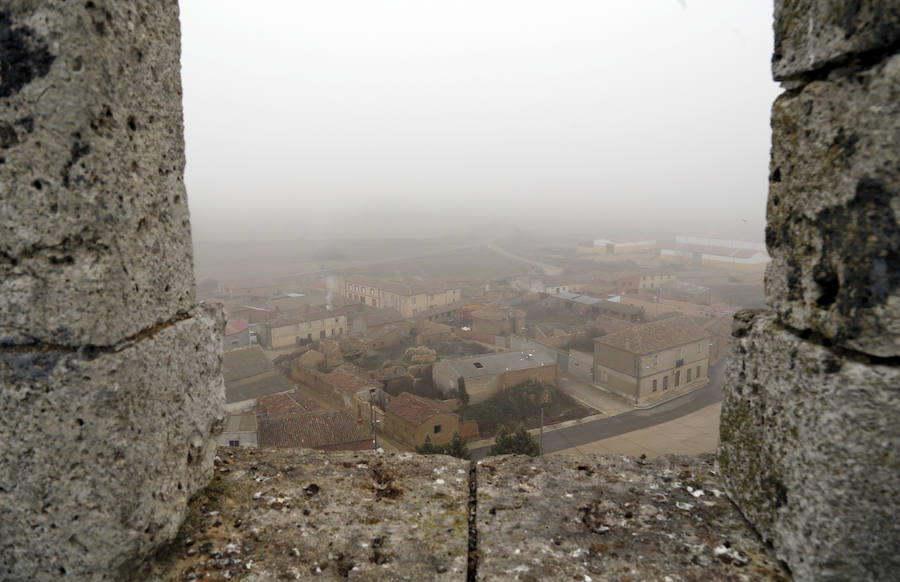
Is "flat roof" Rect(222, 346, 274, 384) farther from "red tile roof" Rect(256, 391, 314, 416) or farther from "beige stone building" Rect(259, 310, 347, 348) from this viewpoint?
"beige stone building" Rect(259, 310, 347, 348)

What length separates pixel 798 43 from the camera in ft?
5.61

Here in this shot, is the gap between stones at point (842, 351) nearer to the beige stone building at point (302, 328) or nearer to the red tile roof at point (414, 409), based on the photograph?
the red tile roof at point (414, 409)

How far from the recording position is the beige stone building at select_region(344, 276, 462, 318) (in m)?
46.9

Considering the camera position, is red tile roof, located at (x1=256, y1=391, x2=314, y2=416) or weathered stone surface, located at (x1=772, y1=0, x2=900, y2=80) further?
red tile roof, located at (x1=256, y1=391, x2=314, y2=416)

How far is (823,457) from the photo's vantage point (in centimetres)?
153

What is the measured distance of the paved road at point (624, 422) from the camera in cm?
1870

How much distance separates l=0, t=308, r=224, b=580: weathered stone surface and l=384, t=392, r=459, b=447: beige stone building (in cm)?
1687

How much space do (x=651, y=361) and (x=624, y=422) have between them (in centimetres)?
Result: 512

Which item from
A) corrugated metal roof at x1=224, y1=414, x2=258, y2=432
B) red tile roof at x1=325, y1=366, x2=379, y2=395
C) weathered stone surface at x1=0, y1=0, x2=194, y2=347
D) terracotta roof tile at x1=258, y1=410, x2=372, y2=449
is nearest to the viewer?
weathered stone surface at x1=0, y1=0, x2=194, y2=347

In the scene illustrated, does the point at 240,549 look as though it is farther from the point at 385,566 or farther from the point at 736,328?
the point at 736,328

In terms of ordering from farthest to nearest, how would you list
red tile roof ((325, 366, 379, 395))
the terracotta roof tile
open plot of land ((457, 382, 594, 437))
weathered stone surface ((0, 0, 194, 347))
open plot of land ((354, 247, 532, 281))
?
open plot of land ((354, 247, 532, 281))
red tile roof ((325, 366, 379, 395))
open plot of land ((457, 382, 594, 437))
the terracotta roof tile
weathered stone surface ((0, 0, 194, 347))

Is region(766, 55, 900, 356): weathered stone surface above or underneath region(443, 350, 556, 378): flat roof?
above

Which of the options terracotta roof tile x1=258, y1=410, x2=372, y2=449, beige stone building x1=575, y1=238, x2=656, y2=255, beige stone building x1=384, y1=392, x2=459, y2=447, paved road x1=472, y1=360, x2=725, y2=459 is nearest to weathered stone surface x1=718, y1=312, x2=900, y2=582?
terracotta roof tile x1=258, y1=410, x2=372, y2=449

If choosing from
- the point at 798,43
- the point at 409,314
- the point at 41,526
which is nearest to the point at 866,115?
the point at 798,43
